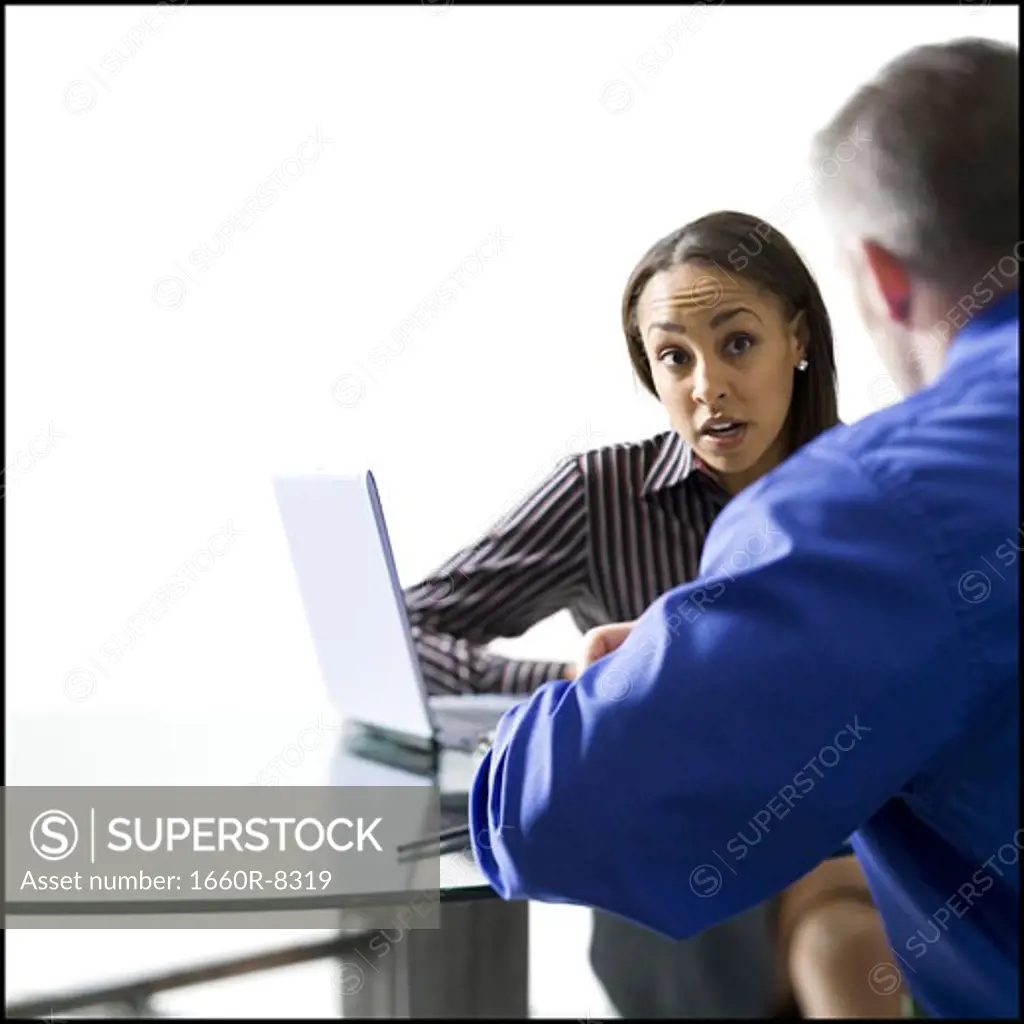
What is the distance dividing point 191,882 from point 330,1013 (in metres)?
0.20

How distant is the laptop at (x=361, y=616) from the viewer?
5.38 feet

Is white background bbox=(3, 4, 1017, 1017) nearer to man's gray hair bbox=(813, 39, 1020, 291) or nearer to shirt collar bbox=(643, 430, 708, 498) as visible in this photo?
shirt collar bbox=(643, 430, 708, 498)

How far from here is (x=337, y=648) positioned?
1820 mm

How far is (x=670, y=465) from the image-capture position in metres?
2.08

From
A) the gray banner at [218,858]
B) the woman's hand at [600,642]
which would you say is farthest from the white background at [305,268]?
the woman's hand at [600,642]

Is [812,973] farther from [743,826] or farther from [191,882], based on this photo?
[191,882]

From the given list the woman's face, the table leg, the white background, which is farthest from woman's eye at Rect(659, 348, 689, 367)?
the white background

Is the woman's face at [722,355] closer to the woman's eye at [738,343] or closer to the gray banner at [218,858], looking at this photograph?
the woman's eye at [738,343]

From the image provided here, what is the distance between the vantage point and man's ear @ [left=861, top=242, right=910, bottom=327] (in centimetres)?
90

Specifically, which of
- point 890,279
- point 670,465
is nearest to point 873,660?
point 890,279

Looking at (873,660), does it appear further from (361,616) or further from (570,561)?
(570,561)

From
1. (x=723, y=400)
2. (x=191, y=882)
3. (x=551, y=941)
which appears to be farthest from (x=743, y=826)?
(x=723, y=400)

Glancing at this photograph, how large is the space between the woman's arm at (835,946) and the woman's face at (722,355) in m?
0.76

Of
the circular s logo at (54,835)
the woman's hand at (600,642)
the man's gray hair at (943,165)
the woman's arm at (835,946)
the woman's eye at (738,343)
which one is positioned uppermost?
the woman's eye at (738,343)
